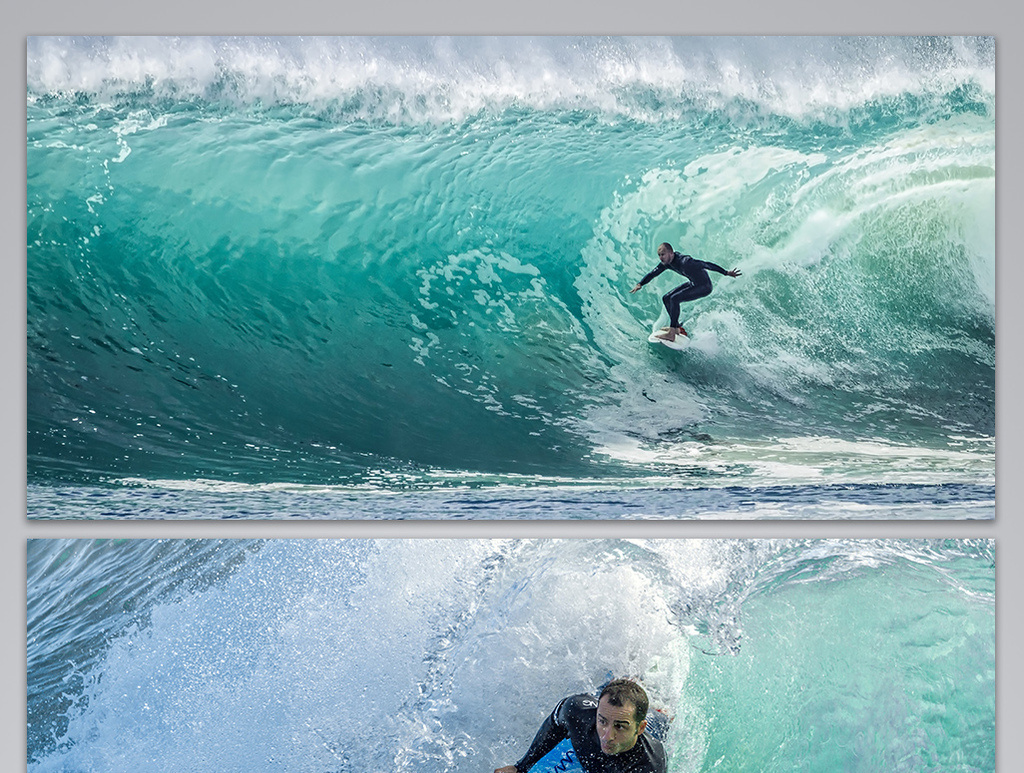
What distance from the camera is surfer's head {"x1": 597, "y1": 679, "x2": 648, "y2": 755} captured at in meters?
1.93

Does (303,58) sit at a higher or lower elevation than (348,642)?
higher

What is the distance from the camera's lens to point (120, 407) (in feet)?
6.42

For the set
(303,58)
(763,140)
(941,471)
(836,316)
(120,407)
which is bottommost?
(941,471)

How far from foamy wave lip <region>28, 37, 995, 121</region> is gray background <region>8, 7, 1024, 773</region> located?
46 millimetres

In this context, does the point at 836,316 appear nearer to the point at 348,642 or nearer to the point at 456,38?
the point at 456,38

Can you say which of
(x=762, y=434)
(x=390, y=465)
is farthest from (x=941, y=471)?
(x=390, y=465)

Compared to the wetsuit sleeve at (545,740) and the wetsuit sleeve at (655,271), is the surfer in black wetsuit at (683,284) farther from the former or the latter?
the wetsuit sleeve at (545,740)

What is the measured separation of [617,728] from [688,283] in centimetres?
104

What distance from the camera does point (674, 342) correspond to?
78.4 inches

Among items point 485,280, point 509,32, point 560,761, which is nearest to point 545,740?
point 560,761

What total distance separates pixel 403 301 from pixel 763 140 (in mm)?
928

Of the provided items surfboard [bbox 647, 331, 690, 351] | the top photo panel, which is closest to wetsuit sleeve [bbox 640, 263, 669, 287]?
the top photo panel

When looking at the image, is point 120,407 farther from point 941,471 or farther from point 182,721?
point 941,471

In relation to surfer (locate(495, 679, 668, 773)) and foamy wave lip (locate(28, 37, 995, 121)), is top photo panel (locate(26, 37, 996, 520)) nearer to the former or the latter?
foamy wave lip (locate(28, 37, 995, 121))
